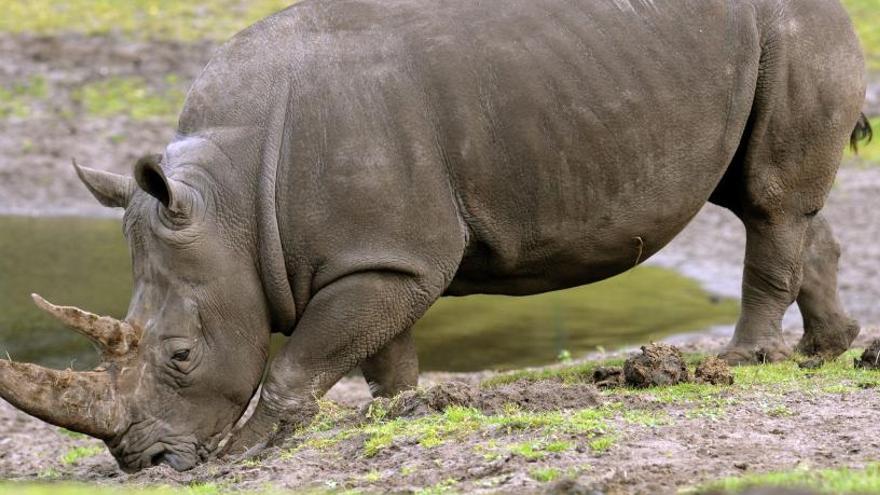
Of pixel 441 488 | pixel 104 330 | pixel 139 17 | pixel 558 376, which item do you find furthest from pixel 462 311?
pixel 139 17

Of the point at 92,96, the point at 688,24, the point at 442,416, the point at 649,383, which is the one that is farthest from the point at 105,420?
the point at 92,96

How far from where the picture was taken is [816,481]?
5391mm

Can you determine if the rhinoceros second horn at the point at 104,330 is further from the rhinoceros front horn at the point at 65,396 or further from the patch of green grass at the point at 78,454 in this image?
the patch of green grass at the point at 78,454

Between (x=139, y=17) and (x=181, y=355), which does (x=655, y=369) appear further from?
(x=139, y=17)

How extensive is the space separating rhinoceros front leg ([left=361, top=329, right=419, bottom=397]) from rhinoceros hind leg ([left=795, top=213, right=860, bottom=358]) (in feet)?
8.79

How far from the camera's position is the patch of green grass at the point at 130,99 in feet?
71.0

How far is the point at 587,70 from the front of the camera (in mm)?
8195

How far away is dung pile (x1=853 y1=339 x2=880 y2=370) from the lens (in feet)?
27.6

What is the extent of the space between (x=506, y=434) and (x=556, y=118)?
210 cm

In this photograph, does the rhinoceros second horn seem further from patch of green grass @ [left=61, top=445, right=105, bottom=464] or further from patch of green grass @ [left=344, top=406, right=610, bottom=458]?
patch of green grass @ [left=61, top=445, right=105, bottom=464]

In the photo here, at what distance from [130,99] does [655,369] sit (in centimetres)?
1546

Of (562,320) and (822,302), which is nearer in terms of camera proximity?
(822,302)

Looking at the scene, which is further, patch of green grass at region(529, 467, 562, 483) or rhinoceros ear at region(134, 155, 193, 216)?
rhinoceros ear at region(134, 155, 193, 216)

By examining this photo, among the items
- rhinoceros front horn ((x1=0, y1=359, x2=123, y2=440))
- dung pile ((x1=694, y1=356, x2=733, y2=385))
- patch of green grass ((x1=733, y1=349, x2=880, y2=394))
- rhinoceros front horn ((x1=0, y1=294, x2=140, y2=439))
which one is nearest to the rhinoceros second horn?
rhinoceros front horn ((x1=0, y1=294, x2=140, y2=439))
